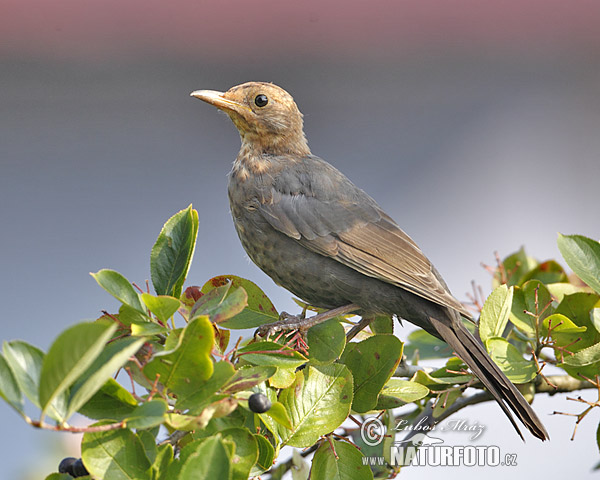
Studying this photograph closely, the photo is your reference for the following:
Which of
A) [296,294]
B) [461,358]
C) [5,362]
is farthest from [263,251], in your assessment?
[5,362]

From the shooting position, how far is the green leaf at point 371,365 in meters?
1.61

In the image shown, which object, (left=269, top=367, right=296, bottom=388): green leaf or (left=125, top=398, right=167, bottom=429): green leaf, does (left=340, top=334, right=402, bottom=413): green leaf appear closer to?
(left=269, top=367, right=296, bottom=388): green leaf

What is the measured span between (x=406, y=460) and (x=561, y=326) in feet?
1.83

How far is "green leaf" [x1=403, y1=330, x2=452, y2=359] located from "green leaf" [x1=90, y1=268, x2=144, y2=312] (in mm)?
1136

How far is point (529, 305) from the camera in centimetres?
188

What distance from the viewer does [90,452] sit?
1129 mm

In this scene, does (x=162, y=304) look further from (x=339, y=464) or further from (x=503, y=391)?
(x=503, y=391)

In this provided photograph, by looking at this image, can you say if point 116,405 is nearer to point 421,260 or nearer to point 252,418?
point 252,418

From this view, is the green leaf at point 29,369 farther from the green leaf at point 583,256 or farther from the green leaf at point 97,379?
the green leaf at point 583,256

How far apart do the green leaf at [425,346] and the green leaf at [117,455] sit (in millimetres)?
1245

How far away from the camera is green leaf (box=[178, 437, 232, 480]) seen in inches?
39.9

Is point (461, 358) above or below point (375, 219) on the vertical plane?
below

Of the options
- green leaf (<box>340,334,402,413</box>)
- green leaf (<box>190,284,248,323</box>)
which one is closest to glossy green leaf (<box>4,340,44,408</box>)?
green leaf (<box>190,284,248,323</box>)

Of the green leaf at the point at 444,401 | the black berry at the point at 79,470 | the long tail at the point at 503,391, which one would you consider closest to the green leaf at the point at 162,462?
the black berry at the point at 79,470
